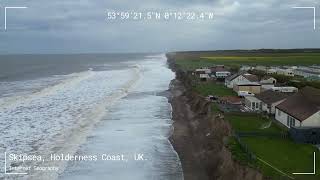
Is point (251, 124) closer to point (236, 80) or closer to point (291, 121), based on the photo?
point (291, 121)

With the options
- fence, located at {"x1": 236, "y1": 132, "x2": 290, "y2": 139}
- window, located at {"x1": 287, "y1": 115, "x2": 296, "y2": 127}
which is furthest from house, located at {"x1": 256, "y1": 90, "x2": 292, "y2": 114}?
fence, located at {"x1": 236, "y1": 132, "x2": 290, "y2": 139}

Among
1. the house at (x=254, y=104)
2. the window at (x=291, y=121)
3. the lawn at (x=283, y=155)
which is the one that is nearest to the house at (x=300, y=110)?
the window at (x=291, y=121)

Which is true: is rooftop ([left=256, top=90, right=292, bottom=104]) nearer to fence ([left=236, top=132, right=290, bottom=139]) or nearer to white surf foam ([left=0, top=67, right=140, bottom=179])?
fence ([left=236, top=132, right=290, bottom=139])

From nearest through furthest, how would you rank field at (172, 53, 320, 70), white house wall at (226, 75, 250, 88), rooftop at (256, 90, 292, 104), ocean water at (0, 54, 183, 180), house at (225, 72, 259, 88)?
ocean water at (0, 54, 183, 180) → rooftop at (256, 90, 292, 104) → white house wall at (226, 75, 250, 88) → house at (225, 72, 259, 88) → field at (172, 53, 320, 70)

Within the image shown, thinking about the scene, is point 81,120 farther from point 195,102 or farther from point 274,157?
point 274,157

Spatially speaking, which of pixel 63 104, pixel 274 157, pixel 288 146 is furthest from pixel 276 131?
pixel 63 104

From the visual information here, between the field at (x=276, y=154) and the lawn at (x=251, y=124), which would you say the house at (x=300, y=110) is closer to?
the lawn at (x=251, y=124)
